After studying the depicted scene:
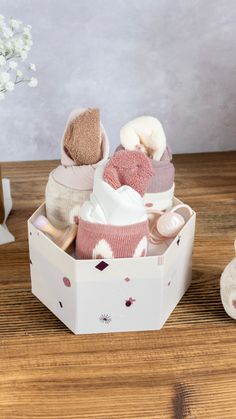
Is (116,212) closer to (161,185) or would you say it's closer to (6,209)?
(161,185)

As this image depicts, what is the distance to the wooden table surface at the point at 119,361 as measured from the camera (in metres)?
0.83

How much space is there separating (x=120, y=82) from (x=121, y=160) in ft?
1.82

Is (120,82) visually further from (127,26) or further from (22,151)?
(22,151)

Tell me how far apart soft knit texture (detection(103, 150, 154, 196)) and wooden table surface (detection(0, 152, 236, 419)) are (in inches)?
8.9

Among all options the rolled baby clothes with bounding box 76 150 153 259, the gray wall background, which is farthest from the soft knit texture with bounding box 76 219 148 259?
the gray wall background

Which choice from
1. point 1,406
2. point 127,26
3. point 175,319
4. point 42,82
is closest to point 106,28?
point 127,26

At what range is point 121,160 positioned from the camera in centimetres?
88

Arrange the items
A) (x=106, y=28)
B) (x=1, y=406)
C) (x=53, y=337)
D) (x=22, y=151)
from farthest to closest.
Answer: (x=22, y=151) → (x=106, y=28) → (x=53, y=337) → (x=1, y=406)

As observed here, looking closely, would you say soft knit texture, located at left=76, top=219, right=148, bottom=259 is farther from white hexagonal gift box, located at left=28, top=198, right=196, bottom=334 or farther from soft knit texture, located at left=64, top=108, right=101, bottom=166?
soft knit texture, located at left=64, top=108, right=101, bottom=166

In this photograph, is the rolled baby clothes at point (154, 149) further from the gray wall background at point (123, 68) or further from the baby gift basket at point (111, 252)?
the gray wall background at point (123, 68)

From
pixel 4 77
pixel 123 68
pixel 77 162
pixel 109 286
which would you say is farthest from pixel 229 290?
pixel 123 68

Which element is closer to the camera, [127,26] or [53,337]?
[53,337]

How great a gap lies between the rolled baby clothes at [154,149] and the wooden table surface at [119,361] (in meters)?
0.16

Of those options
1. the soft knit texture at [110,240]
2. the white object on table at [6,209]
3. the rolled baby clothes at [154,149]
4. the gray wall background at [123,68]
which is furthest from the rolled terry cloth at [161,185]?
the gray wall background at [123,68]
